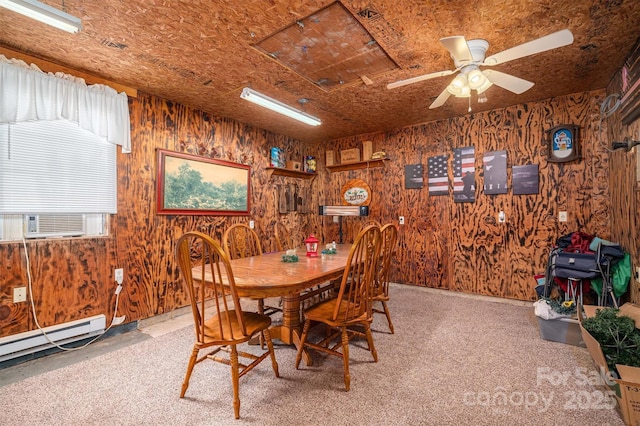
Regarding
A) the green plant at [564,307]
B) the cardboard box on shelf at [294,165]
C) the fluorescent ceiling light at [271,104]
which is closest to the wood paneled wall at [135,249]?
the cardboard box on shelf at [294,165]

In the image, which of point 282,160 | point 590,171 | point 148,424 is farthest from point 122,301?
point 590,171

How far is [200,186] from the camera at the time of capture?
3.69 metres

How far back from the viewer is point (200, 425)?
1566 millimetres

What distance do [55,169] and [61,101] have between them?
0.60 metres

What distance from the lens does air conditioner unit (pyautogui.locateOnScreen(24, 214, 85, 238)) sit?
2426mm

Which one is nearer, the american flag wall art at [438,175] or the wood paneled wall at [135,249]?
the wood paneled wall at [135,249]

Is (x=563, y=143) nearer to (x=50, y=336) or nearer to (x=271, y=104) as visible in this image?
(x=271, y=104)

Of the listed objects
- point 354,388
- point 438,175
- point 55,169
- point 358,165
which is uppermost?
point 358,165

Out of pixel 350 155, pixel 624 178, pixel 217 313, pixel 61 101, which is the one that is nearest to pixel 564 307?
pixel 624 178

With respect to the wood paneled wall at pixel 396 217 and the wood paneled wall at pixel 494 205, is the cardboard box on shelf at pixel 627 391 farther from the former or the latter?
the wood paneled wall at pixel 494 205

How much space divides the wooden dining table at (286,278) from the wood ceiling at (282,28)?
175 centimetres

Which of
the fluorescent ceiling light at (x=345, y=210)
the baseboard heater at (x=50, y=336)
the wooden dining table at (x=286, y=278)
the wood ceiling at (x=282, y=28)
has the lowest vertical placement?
the baseboard heater at (x=50, y=336)

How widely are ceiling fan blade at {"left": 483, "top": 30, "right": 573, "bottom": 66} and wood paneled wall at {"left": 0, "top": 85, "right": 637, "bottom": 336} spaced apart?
7.10ft

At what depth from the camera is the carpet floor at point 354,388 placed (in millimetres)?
1620
